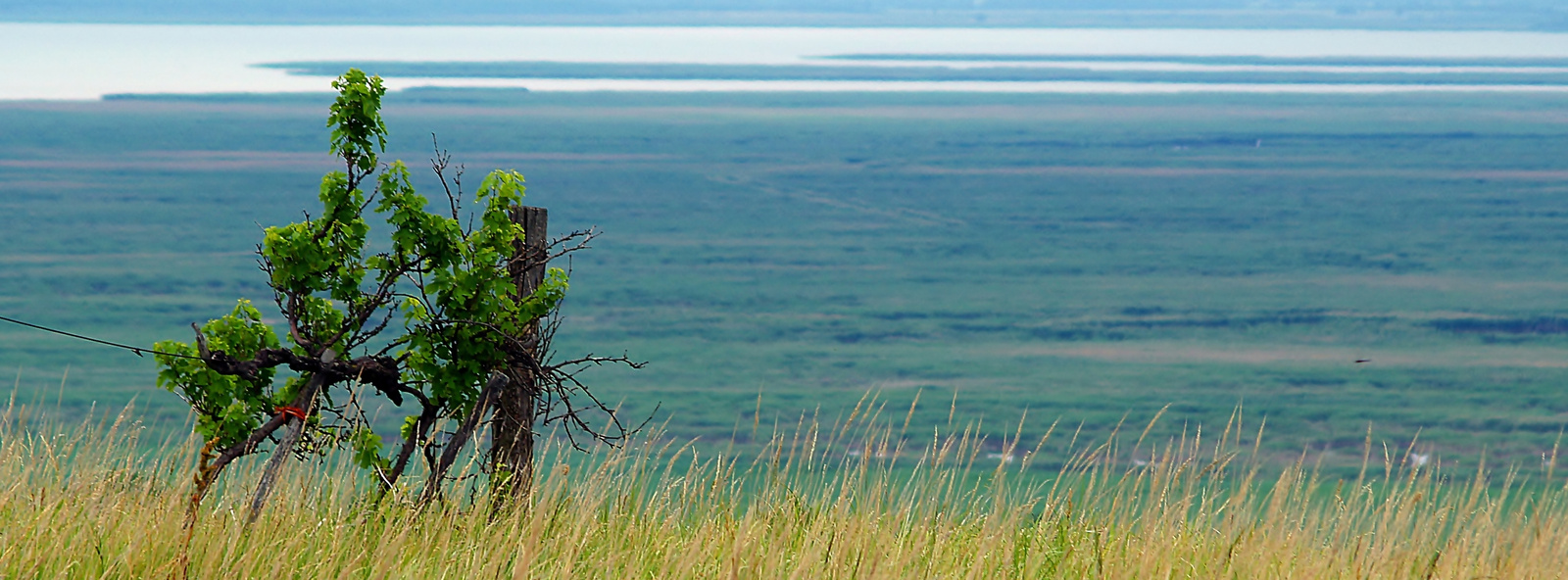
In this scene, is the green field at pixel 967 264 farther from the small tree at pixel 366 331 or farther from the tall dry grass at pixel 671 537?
the small tree at pixel 366 331

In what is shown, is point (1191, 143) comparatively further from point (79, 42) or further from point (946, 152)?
point (79, 42)

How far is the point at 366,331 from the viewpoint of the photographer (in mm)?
5262

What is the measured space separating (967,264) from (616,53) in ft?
412

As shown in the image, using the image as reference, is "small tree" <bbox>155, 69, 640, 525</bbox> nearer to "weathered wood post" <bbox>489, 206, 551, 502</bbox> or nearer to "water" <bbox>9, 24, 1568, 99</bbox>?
"weathered wood post" <bbox>489, 206, 551, 502</bbox>

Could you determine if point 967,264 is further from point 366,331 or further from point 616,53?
point 616,53

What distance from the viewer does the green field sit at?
19500 millimetres

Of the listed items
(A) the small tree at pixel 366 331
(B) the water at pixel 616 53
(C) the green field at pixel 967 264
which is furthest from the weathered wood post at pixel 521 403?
(B) the water at pixel 616 53

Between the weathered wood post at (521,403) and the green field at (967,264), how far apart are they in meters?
10.7

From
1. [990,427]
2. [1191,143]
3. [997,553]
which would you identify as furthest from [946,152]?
[997,553]

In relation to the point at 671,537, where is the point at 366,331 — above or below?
above

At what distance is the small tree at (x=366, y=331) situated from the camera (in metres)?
5.14

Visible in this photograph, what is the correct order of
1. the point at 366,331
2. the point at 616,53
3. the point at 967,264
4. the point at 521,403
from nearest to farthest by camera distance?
the point at 366,331 < the point at 521,403 < the point at 967,264 < the point at 616,53

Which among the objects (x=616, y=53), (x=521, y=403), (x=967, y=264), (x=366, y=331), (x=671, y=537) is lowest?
(x=967, y=264)

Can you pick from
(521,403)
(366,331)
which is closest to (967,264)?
(521,403)
